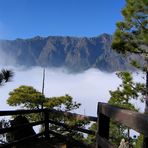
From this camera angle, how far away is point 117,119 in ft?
11.4

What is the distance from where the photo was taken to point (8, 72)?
9.81 metres

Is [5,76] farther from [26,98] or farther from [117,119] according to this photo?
[26,98]

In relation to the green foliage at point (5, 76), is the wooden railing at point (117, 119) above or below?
below

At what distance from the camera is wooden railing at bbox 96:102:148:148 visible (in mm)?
2785

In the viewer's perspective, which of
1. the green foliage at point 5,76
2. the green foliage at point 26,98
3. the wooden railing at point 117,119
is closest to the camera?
the wooden railing at point 117,119

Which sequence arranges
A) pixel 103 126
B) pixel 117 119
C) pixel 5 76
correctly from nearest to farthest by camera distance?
pixel 117 119, pixel 103 126, pixel 5 76

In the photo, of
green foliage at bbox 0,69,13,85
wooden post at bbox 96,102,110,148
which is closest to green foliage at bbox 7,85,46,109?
green foliage at bbox 0,69,13,85

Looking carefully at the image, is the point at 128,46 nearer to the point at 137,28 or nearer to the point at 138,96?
the point at 137,28

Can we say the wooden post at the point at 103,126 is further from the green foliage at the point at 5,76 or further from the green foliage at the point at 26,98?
the green foliage at the point at 26,98

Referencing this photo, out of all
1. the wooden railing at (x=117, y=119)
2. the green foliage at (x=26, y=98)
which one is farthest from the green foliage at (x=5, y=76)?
the green foliage at (x=26, y=98)

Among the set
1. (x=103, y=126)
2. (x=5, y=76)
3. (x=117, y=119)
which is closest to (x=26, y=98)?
(x=5, y=76)

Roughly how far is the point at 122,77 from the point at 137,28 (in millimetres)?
4209

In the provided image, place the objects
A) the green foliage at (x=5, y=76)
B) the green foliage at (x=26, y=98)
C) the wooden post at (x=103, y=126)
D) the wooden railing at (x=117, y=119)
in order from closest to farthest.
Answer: the wooden railing at (x=117, y=119), the wooden post at (x=103, y=126), the green foliage at (x=5, y=76), the green foliage at (x=26, y=98)

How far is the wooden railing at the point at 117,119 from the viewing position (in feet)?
9.14
